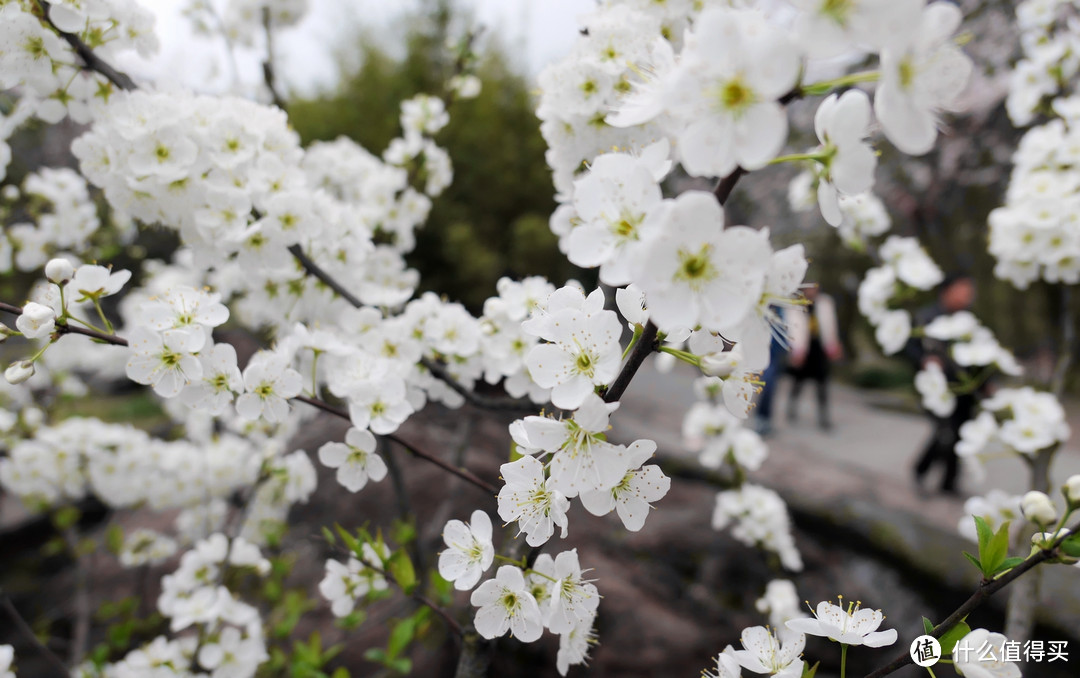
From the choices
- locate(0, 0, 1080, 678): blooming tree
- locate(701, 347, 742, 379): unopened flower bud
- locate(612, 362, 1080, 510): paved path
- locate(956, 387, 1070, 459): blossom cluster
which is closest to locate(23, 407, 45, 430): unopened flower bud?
locate(0, 0, 1080, 678): blooming tree

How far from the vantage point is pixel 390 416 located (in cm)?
102

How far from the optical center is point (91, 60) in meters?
1.15

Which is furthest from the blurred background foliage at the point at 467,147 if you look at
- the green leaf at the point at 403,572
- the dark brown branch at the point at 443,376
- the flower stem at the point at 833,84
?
the flower stem at the point at 833,84

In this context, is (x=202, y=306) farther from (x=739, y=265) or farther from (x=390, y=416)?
(x=739, y=265)

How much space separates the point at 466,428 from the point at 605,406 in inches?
57.4

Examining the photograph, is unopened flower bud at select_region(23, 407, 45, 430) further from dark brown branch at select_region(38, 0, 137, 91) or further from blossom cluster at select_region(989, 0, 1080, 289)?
blossom cluster at select_region(989, 0, 1080, 289)

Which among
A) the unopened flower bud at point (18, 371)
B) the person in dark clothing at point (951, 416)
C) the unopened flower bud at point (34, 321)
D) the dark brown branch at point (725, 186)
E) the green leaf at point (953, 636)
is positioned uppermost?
the dark brown branch at point (725, 186)

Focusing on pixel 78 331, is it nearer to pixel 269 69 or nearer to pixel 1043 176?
pixel 269 69

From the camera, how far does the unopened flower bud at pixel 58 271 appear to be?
0.85 meters

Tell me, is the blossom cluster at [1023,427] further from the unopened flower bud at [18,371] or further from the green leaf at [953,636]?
the unopened flower bud at [18,371]

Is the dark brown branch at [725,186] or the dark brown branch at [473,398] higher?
the dark brown branch at [725,186]

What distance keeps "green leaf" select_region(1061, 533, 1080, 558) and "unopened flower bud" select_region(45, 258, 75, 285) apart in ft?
4.46

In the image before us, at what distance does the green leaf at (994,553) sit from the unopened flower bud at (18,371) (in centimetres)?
131

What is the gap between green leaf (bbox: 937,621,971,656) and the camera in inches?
29.3
